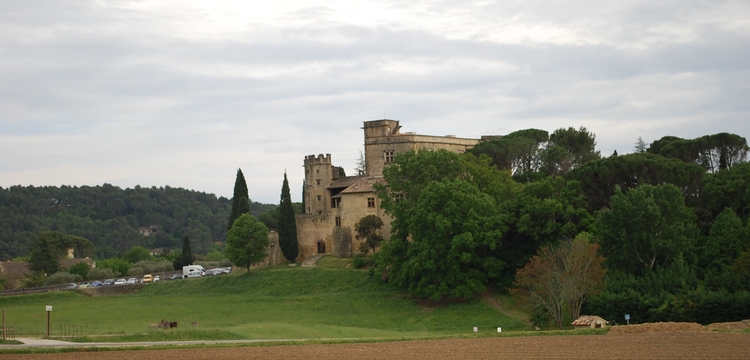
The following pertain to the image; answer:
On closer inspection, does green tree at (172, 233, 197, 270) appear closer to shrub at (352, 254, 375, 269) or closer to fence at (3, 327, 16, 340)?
shrub at (352, 254, 375, 269)

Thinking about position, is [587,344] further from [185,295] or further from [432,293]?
[185,295]

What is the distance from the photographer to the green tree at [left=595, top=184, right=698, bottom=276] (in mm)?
51081

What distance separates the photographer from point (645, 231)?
51.2 meters

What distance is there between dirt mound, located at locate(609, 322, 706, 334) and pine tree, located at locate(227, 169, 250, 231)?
152 ft

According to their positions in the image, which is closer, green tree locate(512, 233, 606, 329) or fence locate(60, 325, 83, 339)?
fence locate(60, 325, 83, 339)

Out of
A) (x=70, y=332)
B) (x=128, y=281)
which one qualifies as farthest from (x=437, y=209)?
(x=128, y=281)

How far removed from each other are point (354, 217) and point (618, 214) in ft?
85.2

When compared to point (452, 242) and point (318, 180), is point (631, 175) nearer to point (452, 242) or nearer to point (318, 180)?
point (452, 242)

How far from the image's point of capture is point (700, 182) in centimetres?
6069

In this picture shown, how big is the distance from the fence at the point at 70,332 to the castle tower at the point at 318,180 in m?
29.2

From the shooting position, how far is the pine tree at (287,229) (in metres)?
74.9

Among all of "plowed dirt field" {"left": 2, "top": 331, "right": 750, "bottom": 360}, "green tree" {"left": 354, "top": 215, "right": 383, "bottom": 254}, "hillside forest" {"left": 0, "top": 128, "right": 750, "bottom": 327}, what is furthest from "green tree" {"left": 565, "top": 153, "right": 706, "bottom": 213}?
"plowed dirt field" {"left": 2, "top": 331, "right": 750, "bottom": 360}

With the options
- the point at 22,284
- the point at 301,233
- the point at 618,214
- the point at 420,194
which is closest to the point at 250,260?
the point at 301,233

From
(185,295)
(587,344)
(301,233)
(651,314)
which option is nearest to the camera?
(587,344)
